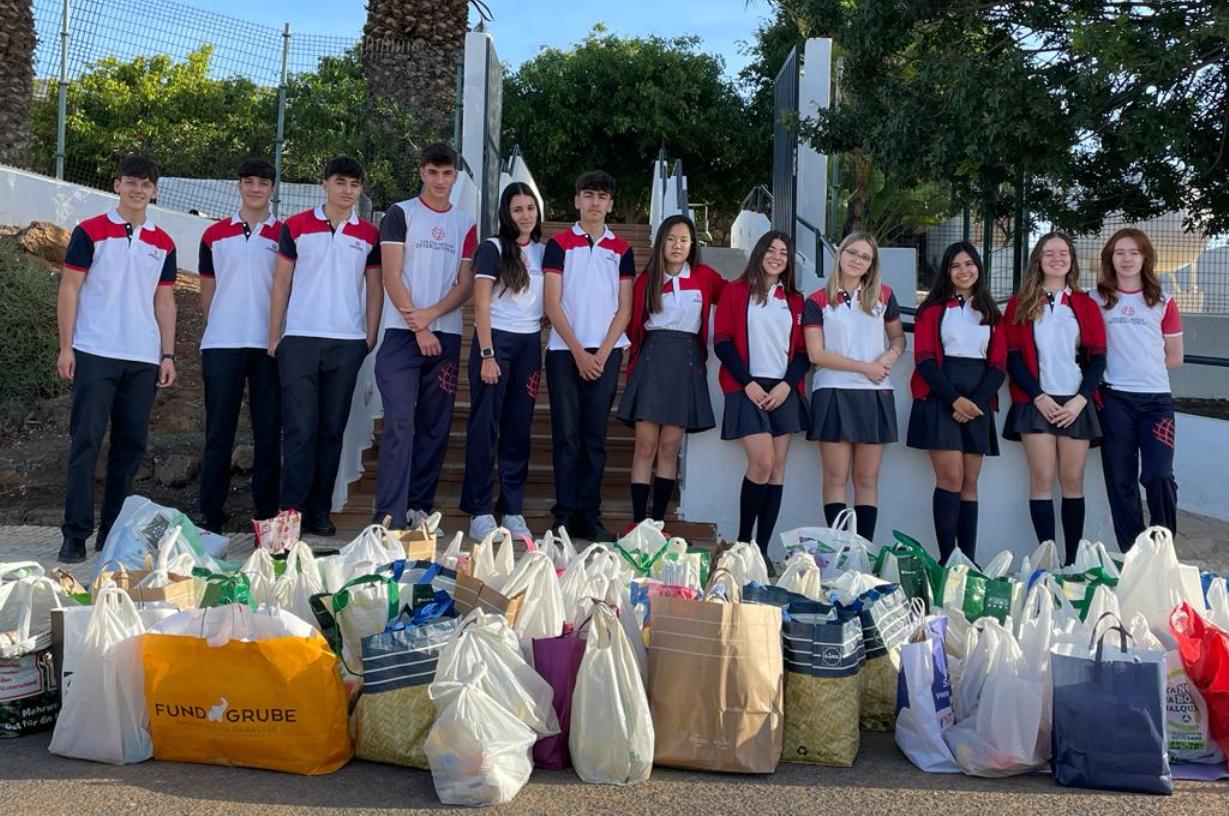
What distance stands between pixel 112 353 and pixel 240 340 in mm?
654

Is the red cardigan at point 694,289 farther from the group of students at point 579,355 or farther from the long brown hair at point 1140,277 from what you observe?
the long brown hair at point 1140,277

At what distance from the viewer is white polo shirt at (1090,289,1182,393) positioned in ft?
20.1

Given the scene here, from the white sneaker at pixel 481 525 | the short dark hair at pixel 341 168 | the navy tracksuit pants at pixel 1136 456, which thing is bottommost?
the white sneaker at pixel 481 525

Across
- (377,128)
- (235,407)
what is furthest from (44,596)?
(377,128)

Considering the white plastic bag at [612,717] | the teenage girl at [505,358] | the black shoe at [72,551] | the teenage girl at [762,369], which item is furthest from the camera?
the teenage girl at [505,358]

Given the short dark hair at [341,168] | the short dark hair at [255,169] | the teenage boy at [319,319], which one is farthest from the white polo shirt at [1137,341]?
the short dark hair at [255,169]

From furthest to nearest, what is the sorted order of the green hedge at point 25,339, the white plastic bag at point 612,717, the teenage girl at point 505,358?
1. the green hedge at point 25,339
2. the teenage girl at point 505,358
3. the white plastic bag at point 612,717

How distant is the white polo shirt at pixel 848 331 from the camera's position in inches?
248

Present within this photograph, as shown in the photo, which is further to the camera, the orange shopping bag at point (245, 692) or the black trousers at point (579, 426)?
the black trousers at point (579, 426)

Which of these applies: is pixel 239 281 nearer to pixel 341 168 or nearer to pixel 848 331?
pixel 341 168

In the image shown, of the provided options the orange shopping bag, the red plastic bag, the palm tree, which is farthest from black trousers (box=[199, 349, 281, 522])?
the palm tree

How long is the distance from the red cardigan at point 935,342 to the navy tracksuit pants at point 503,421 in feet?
6.82

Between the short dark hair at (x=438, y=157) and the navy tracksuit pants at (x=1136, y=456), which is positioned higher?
the short dark hair at (x=438, y=157)

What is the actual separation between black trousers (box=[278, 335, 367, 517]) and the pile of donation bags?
234cm
